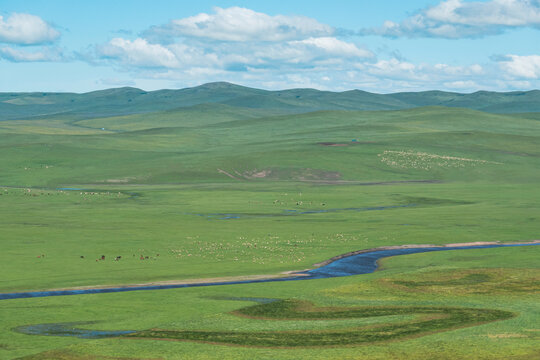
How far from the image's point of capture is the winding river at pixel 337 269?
154 feet

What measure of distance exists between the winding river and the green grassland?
154cm

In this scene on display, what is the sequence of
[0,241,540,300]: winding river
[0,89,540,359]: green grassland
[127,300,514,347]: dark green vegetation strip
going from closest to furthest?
[0,89,540,359]: green grassland → [127,300,514,347]: dark green vegetation strip → [0,241,540,300]: winding river

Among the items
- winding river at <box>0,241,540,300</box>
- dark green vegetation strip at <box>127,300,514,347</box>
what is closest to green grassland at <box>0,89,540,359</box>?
dark green vegetation strip at <box>127,300,514,347</box>

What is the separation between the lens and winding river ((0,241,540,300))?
154ft

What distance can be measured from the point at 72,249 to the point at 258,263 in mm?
16981

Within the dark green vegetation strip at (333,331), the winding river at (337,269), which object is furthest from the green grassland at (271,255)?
the winding river at (337,269)

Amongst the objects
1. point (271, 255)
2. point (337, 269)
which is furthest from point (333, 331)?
point (271, 255)

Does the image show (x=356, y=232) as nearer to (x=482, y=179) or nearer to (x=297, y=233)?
(x=297, y=233)

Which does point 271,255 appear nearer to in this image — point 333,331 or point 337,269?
point 337,269

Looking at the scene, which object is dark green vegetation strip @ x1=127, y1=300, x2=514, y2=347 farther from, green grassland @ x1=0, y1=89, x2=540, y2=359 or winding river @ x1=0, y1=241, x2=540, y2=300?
winding river @ x1=0, y1=241, x2=540, y2=300

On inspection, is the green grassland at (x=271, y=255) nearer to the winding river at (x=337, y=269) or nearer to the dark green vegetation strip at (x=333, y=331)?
the dark green vegetation strip at (x=333, y=331)

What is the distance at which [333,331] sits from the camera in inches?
1457

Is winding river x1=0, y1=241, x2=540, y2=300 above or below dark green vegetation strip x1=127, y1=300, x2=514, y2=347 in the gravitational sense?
below

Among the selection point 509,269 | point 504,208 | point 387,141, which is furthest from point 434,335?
point 387,141
